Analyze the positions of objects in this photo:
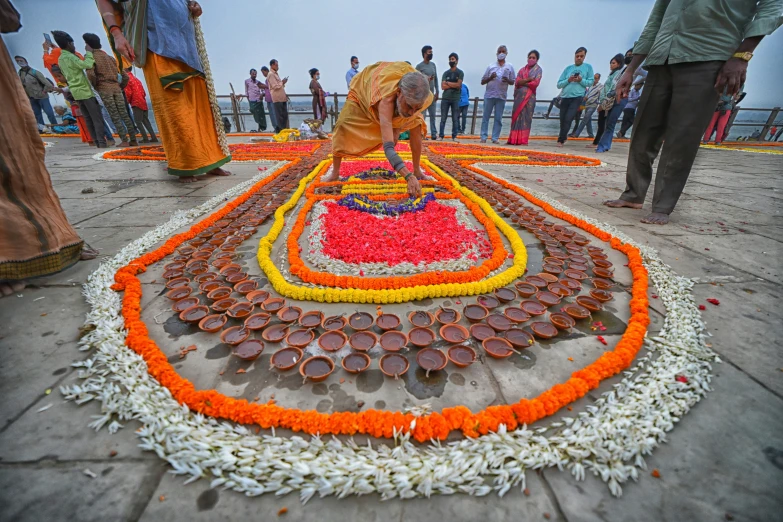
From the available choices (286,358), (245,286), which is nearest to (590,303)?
(286,358)

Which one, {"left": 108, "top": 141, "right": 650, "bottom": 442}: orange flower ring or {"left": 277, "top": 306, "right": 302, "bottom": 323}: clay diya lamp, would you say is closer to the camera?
{"left": 108, "top": 141, "right": 650, "bottom": 442}: orange flower ring

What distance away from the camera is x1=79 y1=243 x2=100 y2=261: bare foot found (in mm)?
2829

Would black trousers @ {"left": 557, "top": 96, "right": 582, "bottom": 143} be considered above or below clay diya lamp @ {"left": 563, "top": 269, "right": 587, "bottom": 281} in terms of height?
above

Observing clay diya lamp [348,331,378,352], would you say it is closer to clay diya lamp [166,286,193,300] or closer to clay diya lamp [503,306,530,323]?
clay diya lamp [503,306,530,323]

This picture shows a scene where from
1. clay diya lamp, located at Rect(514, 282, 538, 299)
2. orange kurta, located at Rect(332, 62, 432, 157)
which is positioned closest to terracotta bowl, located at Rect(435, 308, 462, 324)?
clay diya lamp, located at Rect(514, 282, 538, 299)

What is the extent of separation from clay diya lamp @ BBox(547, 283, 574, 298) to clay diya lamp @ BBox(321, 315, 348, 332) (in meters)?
1.56

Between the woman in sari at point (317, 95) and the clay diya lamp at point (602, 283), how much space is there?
1410 centimetres

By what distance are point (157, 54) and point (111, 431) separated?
5185 millimetres

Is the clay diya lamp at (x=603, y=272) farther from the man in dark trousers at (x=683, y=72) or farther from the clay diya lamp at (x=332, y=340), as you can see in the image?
the clay diya lamp at (x=332, y=340)

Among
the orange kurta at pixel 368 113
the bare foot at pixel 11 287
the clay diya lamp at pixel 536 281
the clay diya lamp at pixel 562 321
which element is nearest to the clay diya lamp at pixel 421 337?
the clay diya lamp at pixel 562 321

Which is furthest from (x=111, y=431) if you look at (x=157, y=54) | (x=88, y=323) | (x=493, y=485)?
(x=157, y=54)

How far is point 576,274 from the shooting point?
8.93 ft

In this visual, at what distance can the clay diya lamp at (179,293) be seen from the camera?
7.68 feet

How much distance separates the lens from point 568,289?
8.18ft
